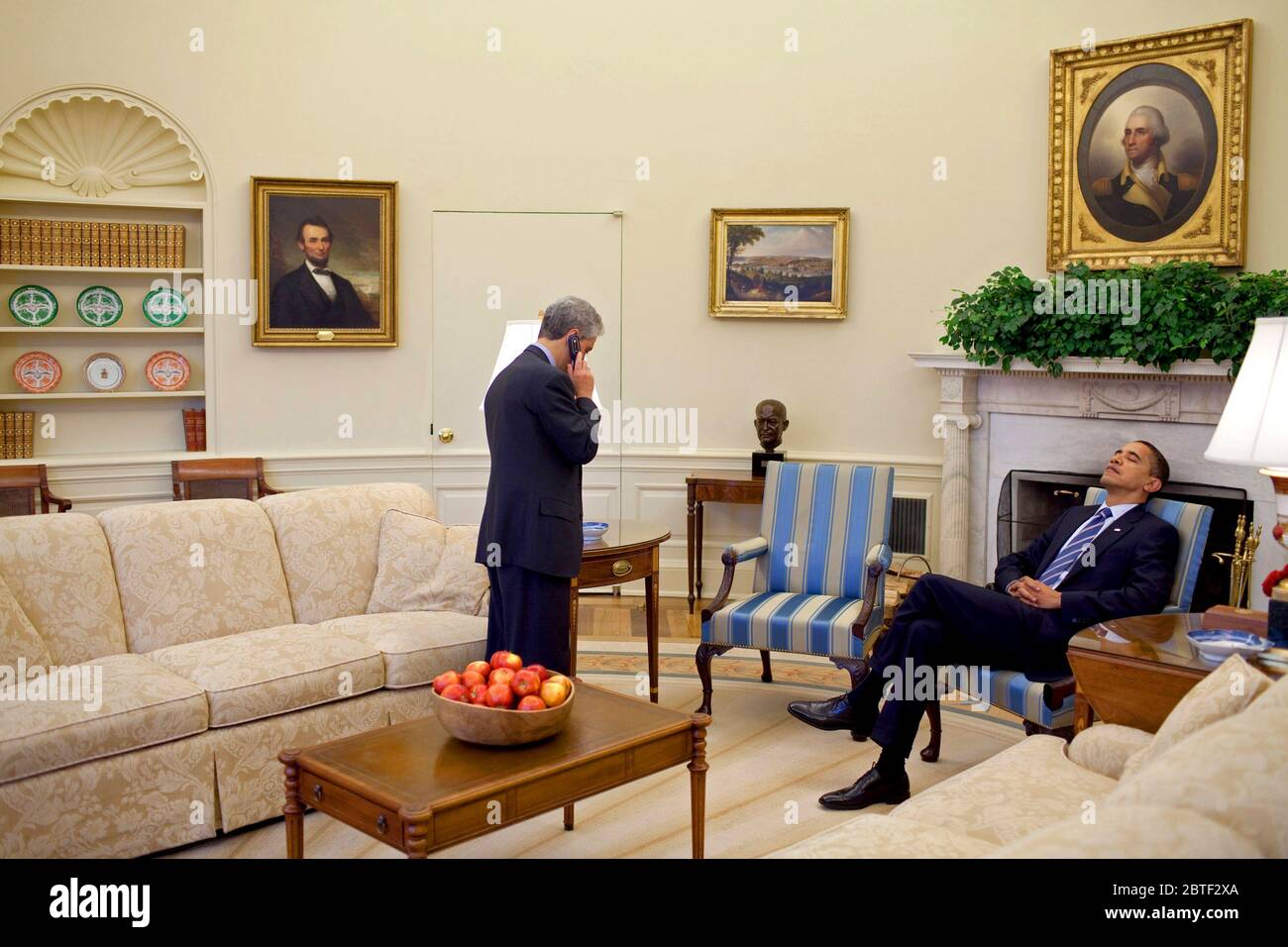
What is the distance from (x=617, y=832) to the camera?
3705 millimetres

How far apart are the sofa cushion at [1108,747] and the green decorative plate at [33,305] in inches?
240

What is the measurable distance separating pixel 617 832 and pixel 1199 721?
1.85 m

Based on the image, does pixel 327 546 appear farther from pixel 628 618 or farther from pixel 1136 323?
pixel 1136 323

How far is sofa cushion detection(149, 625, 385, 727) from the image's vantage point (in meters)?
3.67

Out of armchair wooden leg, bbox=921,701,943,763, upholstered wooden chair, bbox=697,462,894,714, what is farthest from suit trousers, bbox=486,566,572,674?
armchair wooden leg, bbox=921,701,943,763

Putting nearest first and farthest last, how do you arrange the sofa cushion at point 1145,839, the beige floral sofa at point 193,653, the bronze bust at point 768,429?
the sofa cushion at point 1145,839 → the beige floral sofa at point 193,653 → the bronze bust at point 768,429

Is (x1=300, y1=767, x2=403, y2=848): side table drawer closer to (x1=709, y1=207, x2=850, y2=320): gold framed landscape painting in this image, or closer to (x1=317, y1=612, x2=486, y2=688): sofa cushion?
(x1=317, y1=612, x2=486, y2=688): sofa cushion

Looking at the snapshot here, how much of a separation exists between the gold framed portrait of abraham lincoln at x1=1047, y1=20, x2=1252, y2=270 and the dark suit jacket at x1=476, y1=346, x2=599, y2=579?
3572 mm

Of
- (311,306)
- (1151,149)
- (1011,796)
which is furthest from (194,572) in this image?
(1151,149)

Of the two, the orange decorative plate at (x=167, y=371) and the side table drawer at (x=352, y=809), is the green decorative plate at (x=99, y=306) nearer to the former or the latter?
the orange decorative plate at (x=167, y=371)

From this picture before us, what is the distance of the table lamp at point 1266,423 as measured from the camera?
3.22 meters

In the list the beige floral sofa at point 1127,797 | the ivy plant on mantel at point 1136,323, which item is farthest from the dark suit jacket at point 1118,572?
the ivy plant on mantel at point 1136,323

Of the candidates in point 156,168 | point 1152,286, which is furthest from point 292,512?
point 1152,286
